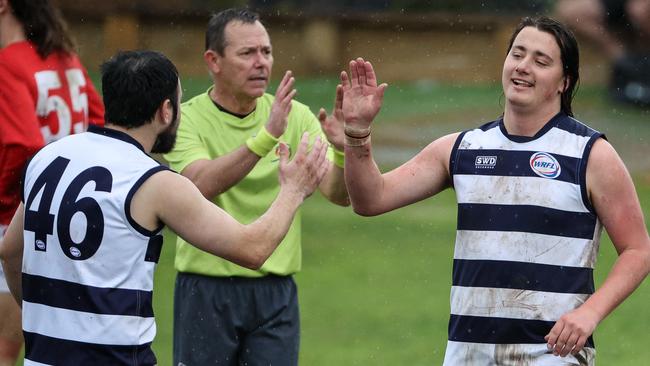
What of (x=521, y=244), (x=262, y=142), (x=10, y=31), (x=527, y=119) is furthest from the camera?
(x=10, y=31)

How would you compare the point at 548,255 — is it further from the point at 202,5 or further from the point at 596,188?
the point at 202,5

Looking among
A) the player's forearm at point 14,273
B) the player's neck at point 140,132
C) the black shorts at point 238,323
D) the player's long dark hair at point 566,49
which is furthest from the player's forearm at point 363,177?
the player's forearm at point 14,273

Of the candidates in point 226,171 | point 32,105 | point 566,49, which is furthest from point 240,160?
point 566,49

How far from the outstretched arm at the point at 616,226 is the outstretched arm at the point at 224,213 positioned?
1.02 meters

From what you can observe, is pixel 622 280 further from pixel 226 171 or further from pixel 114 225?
pixel 226 171

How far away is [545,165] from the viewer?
4855 mm

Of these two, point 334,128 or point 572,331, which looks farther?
point 334,128

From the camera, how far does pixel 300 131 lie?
250 inches

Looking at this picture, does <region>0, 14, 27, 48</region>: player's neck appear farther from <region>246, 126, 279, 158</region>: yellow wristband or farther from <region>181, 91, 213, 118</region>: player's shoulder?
<region>246, 126, 279, 158</region>: yellow wristband

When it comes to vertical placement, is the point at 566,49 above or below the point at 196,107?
above

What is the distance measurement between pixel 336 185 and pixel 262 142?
1.60 feet

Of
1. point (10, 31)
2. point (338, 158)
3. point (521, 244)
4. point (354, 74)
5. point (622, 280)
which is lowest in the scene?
point (622, 280)

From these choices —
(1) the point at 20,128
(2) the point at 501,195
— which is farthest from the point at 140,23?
(2) the point at 501,195

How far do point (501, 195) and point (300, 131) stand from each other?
1677 mm
